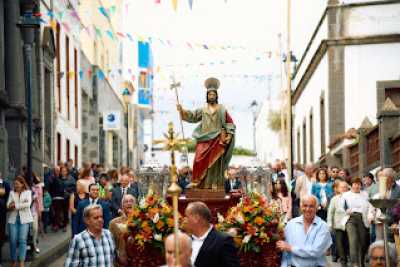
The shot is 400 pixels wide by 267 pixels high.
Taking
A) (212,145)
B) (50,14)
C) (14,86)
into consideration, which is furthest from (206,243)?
(50,14)

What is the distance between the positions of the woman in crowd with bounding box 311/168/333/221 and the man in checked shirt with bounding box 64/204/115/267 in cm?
1094

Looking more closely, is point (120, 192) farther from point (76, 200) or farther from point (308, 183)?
point (308, 183)

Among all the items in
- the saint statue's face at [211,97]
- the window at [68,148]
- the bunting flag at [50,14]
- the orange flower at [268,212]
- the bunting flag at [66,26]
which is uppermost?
the bunting flag at [66,26]

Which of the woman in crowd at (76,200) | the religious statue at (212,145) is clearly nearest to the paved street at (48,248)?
the woman in crowd at (76,200)

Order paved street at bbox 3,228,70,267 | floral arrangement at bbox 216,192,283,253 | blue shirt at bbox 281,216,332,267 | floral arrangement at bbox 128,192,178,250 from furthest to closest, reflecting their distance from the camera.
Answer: paved street at bbox 3,228,70,267
floral arrangement at bbox 128,192,178,250
floral arrangement at bbox 216,192,283,253
blue shirt at bbox 281,216,332,267

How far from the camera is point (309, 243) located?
422 inches

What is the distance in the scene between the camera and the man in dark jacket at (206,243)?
8.62m

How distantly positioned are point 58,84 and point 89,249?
29.1m

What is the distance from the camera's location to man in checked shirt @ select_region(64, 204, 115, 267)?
10164 mm

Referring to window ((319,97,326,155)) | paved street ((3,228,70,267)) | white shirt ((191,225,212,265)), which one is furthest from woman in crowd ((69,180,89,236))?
window ((319,97,326,155))

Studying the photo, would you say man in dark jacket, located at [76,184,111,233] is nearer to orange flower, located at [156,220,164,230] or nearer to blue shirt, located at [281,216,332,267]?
orange flower, located at [156,220,164,230]

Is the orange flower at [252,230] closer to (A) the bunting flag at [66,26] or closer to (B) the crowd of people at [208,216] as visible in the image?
(B) the crowd of people at [208,216]

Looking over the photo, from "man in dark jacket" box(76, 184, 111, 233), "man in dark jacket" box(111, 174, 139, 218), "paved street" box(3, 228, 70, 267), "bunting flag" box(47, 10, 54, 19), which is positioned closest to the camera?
"man in dark jacket" box(76, 184, 111, 233)

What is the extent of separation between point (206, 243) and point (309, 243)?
7.61 ft
